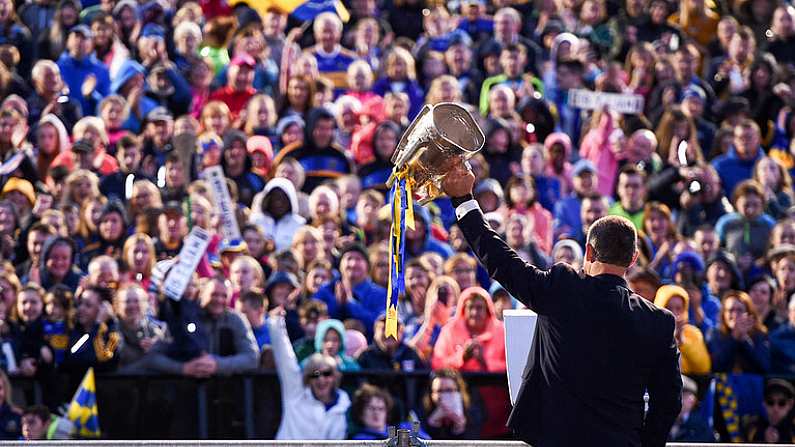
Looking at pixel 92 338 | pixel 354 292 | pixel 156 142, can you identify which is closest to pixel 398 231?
pixel 92 338

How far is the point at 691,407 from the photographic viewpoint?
1034 centimetres

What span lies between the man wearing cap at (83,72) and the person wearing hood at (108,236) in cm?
261

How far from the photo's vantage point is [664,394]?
5.93 m

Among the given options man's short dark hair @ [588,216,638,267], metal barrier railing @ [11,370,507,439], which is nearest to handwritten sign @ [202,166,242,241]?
metal barrier railing @ [11,370,507,439]

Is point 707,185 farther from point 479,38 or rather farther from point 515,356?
point 515,356

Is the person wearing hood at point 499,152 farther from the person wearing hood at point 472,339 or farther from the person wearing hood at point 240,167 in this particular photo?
the person wearing hood at point 472,339

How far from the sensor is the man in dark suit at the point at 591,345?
5824 millimetres

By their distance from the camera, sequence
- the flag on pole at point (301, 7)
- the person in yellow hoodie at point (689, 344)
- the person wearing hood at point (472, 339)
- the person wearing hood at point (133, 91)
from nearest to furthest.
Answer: the person wearing hood at point (472, 339), the person in yellow hoodie at point (689, 344), the person wearing hood at point (133, 91), the flag on pole at point (301, 7)

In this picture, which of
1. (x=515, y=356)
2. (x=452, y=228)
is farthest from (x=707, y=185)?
(x=515, y=356)

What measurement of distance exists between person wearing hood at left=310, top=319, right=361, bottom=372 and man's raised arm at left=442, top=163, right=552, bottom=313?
4.67 m

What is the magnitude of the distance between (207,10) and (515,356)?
1086cm

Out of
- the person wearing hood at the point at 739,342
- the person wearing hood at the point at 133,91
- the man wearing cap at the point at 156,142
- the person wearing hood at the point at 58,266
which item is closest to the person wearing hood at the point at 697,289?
the person wearing hood at the point at 739,342

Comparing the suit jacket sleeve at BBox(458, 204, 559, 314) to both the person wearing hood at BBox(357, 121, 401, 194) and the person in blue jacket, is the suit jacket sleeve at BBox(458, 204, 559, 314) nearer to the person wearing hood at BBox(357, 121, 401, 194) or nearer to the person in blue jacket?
the person in blue jacket

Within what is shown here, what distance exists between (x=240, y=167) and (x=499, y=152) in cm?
210
